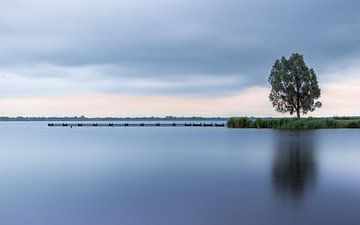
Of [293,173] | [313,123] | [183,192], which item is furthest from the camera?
[313,123]

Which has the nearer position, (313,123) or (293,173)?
(293,173)

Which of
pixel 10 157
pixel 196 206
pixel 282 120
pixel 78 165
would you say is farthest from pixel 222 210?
pixel 282 120

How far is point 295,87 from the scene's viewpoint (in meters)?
69.9

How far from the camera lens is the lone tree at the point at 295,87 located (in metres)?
69.3

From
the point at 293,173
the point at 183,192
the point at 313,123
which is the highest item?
the point at 313,123

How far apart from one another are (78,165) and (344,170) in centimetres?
1504

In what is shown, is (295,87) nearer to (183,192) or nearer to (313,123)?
(313,123)

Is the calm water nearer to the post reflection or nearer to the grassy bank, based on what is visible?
the post reflection

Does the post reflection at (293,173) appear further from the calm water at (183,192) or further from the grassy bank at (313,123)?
the grassy bank at (313,123)

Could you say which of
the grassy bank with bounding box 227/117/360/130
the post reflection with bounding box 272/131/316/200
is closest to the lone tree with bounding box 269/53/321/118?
the grassy bank with bounding box 227/117/360/130

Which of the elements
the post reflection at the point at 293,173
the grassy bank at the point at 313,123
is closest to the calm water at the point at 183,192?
the post reflection at the point at 293,173

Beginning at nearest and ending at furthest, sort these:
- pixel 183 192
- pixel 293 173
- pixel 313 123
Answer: pixel 183 192
pixel 293 173
pixel 313 123

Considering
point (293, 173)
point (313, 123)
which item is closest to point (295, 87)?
point (313, 123)

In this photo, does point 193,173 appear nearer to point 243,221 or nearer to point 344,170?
point 344,170
